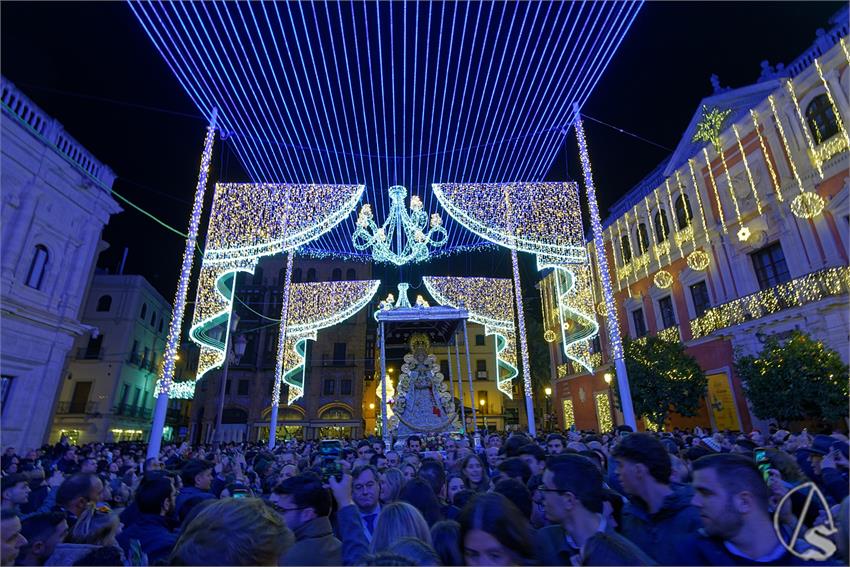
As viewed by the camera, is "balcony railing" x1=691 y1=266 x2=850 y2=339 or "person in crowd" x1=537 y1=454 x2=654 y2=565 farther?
"balcony railing" x1=691 y1=266 x2=850 y2=339

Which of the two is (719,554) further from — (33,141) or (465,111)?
(33,141)

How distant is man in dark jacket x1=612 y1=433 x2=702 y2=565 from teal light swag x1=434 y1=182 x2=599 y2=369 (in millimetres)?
11348

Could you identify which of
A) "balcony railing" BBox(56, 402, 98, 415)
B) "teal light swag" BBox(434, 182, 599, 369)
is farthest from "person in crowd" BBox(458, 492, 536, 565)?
"balcony railing" BBox(56, 402, 98, 415)

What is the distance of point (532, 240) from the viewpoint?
1412cm

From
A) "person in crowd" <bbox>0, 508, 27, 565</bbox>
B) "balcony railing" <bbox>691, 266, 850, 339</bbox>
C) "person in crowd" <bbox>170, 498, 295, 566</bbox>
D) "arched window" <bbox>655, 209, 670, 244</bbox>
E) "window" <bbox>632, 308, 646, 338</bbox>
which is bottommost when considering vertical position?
"person in crowd" <bbox>0, 508, 27, 565</bbox>

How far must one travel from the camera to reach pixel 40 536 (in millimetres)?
2895

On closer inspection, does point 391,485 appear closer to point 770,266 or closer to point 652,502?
point 652,502

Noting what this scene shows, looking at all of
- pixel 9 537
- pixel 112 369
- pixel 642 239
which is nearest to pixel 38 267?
pixel 112 369

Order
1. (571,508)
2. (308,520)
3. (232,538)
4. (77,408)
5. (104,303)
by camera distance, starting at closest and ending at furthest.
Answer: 1. (232,538)
2. (571,508)
3. (308,520)
4. (77,408)
5. (104,303)

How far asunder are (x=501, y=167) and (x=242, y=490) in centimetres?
1374

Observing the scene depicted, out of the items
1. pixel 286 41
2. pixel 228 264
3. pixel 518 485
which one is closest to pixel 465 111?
pixel 286 41

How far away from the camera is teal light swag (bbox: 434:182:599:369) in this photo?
13836 millimetres

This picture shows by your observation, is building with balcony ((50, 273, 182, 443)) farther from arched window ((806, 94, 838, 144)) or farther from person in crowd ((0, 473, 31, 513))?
arched window ((806, 94, 838, 144))

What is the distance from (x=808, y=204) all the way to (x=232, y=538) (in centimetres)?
1772
